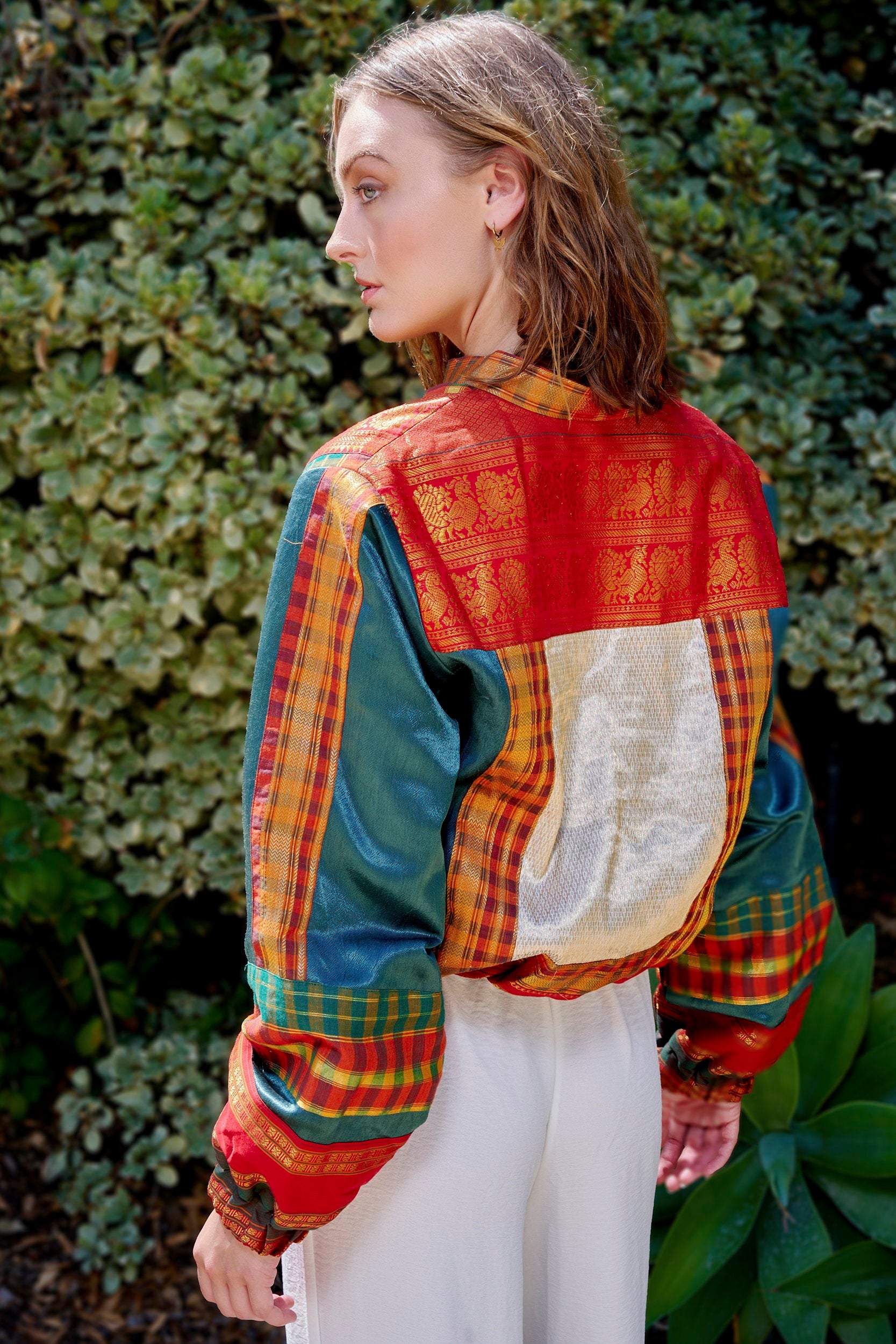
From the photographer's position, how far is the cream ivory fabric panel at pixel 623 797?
4.12 feet

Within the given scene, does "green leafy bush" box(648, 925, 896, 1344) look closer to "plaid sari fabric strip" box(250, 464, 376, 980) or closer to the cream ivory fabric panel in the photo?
the cream ivory fabric panel

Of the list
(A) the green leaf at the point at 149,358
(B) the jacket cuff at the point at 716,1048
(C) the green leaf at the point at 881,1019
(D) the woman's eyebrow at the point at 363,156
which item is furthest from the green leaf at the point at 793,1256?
(A) the green leaf at the point at 149,358

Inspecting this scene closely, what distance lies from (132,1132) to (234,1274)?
1.82 m

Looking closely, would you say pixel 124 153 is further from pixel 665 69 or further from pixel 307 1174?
pixel 307 1174

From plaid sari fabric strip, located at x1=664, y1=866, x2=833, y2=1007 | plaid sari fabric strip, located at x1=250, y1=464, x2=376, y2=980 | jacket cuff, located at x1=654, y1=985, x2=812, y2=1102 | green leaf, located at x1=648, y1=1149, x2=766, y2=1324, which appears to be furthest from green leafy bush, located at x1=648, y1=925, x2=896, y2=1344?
plaid sari fabric strip, located at x1=250, y1=464, x2=376, y2=980

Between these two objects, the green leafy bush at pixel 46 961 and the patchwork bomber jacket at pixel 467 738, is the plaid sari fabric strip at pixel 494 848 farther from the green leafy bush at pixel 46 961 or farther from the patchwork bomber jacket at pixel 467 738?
the green leafy bush at pixel 46 961

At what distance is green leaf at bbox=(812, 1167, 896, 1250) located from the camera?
7.62ft

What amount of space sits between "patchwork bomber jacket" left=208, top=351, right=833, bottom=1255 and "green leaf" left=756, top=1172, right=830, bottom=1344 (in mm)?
1236

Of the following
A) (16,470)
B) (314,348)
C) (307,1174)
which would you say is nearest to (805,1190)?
(307,1174)

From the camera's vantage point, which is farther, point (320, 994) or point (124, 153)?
point (124, 153)

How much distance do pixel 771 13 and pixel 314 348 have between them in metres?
1.63

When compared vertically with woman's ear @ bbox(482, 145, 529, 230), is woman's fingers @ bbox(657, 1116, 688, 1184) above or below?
below

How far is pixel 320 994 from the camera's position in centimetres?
115

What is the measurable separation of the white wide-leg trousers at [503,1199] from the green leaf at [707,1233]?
3.03ft
